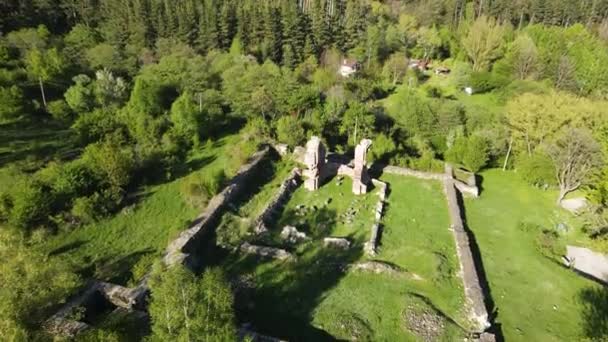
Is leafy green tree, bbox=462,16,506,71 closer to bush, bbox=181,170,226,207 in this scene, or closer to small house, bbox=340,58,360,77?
small house, bbox=340,58,360,77

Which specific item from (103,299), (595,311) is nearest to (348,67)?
(595,311)

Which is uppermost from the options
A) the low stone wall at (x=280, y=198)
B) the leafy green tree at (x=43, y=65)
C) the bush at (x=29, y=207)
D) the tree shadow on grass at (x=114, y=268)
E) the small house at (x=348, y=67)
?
the leafy green tree at (x=43, y=65)

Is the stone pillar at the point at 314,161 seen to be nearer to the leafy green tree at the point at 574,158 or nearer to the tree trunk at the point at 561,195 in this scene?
the leafy green tree at the point at 574,158

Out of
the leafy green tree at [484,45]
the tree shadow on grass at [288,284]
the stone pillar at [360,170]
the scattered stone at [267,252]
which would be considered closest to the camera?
the tree shadow on grass at [288,284]

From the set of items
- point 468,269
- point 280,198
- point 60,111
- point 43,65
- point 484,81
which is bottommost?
point 468,269

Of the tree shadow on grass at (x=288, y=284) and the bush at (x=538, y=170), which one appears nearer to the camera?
the tree shadow on grass at (x=288, y=284)

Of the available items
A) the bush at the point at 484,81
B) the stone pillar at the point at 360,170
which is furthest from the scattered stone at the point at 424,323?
the bush at the point at 484,81

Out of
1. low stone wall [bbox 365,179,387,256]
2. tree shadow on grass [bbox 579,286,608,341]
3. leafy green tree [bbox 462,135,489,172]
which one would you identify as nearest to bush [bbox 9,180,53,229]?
low stone wall [bbox 365,179,387,256]

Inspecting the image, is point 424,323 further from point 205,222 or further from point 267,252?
point 205,222
